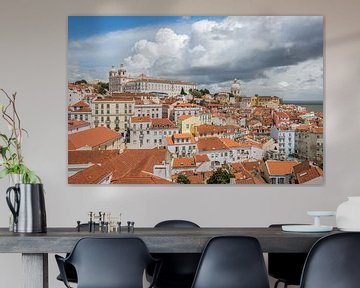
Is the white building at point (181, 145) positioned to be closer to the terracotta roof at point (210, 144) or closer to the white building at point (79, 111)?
the terracotta roof at point (210, 144)

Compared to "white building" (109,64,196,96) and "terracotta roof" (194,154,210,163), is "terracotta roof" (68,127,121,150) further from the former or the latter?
"terracotta roof" (194,154,210,163)

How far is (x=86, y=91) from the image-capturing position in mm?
6156

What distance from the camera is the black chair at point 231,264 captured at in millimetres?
3840

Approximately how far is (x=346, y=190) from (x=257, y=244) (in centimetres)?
248

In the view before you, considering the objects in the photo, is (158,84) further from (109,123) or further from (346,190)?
(346,190)

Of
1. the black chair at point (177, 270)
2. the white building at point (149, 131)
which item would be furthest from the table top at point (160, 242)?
the white building at point (149, 131)

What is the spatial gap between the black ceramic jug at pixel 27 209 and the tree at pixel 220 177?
7.42ft

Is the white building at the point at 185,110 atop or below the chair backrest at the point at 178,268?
atop

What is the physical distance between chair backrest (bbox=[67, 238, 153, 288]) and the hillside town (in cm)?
231

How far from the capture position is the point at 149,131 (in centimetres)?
619

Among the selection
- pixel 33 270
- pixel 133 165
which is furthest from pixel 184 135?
pixel 33 270

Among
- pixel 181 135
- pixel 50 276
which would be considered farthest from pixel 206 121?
pixel 50 276

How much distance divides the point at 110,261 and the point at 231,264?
619 mm

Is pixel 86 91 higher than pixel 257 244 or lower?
higher
